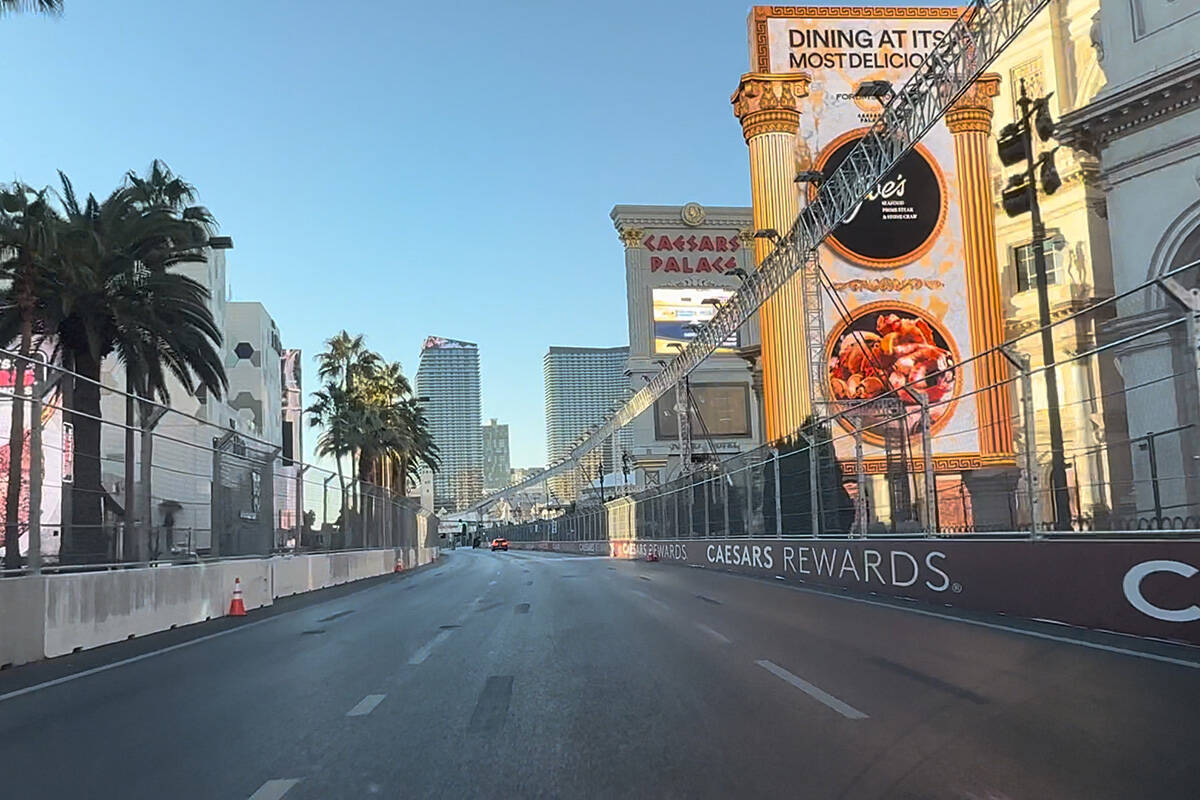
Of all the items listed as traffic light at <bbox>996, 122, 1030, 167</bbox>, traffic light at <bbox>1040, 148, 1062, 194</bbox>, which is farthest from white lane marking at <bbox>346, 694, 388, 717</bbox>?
traffic light at <bbox>996, 122, 1030, 167</bbox>

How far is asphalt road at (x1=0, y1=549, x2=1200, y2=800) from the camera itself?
221 inches

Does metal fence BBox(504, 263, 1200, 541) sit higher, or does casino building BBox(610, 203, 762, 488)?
casino building BBox(610, 203, 762, 488)

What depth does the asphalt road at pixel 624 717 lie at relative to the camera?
5605 millimetres

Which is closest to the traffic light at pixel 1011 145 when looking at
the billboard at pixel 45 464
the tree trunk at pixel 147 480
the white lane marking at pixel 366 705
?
the tree trunk at pixel 147 480

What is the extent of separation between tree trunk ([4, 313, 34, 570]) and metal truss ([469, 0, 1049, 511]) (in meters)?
23.4

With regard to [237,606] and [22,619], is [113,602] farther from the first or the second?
[237,606]

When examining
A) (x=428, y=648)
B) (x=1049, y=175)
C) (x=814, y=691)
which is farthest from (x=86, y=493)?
(x=1049, y=175)

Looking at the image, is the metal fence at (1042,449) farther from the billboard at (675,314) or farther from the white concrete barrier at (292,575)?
the billboard at (675,314)

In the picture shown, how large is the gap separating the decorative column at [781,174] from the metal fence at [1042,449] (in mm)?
27354

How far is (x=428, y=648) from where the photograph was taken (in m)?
11.9

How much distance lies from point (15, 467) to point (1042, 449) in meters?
12.1

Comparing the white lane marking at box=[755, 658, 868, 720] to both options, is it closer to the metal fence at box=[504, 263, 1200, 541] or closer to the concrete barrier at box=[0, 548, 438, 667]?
the metal fence at box=[504, 263, 1200, 541]

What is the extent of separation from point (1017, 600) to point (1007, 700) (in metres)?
6.06

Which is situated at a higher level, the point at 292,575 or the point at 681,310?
the point at 681,310
